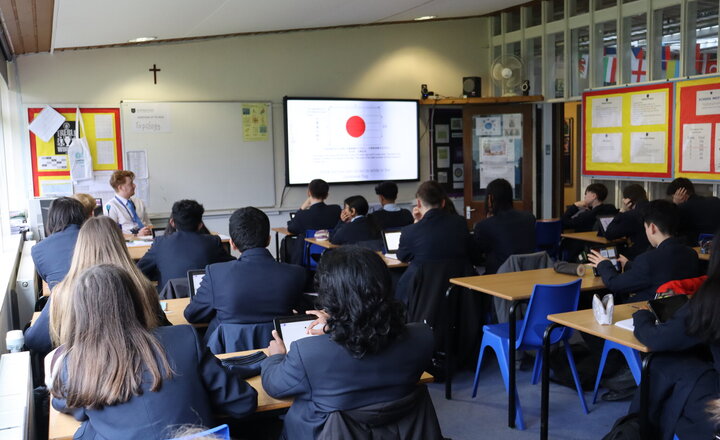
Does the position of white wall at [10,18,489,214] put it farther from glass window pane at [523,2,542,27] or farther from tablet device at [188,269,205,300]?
tablet device at [188,269,205,300]

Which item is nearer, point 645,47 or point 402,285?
point 402,285

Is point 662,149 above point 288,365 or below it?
above

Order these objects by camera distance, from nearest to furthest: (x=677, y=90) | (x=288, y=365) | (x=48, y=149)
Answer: (x=288, y=365), (x=677, y=90), (x=48, y=149)

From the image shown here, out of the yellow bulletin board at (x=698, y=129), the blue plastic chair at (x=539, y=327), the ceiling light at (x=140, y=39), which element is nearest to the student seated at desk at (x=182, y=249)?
the blue plastic chair at (x=539, y=327)

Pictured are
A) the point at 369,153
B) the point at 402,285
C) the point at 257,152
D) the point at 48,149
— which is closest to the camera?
the point at 402,285

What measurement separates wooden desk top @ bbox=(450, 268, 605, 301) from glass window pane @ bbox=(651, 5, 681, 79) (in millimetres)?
3577

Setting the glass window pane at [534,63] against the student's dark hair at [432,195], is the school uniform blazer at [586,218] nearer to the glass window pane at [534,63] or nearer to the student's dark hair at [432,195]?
the glass window pane at [534,63]

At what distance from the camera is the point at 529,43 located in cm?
895

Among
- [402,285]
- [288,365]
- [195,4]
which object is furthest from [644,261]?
[195,4]

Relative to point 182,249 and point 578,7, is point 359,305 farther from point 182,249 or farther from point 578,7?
point 578,7

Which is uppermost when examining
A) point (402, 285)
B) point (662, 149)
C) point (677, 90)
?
point (677, 90)

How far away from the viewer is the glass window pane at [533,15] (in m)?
8.83

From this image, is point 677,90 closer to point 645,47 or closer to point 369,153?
point 645,47

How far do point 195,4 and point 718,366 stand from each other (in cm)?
423
